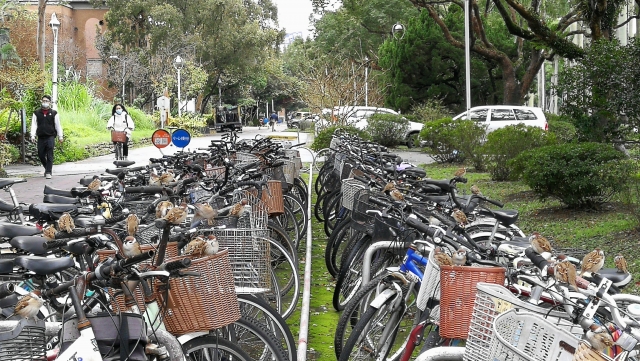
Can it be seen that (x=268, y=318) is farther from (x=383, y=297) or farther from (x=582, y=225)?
(x=582, y=225)

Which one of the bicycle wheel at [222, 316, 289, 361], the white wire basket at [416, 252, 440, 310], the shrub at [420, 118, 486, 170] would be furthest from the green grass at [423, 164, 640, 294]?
the shrub at [420, 118, 486, 170]

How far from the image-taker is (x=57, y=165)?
23.6 meters

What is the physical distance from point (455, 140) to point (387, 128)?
7363 millimetres

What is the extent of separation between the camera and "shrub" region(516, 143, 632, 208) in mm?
10883

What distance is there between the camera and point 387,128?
2702 cm

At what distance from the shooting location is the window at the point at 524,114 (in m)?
24.7

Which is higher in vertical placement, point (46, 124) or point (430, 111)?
point (430, 111)

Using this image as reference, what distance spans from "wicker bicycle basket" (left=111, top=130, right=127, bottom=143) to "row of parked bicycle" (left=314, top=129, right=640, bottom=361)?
14.2m

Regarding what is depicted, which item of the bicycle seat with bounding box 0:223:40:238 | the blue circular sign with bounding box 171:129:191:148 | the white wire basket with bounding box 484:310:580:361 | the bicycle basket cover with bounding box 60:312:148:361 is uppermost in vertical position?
the blue circular sign with bounding box 171:129:191:148

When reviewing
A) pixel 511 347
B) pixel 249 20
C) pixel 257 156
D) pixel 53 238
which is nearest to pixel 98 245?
pixel 53 238

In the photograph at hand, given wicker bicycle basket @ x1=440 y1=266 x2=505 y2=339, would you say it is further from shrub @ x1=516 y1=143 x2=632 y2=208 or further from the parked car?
the parked car

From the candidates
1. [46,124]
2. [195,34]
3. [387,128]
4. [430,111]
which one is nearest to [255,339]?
[46,124]

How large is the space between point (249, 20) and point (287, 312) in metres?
55.1

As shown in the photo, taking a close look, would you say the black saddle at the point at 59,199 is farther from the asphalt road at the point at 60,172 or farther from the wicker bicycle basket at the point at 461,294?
the asphalt road at the point at 60,172
